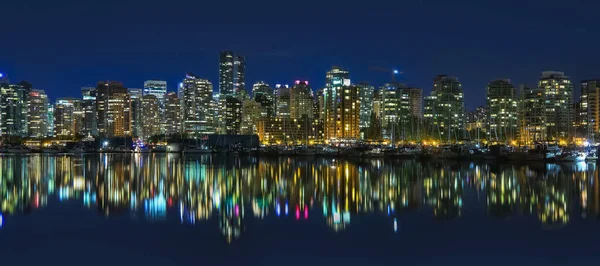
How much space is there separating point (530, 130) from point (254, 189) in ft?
444

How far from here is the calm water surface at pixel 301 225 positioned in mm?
16359

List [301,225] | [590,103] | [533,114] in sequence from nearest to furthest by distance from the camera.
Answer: [301,225] → [533,114] → [590,103]

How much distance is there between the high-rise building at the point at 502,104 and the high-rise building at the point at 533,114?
371 cm

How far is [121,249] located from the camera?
17.2 metres

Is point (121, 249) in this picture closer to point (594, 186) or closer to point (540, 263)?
point (540, 263)

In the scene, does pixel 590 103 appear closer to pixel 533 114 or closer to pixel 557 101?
pixel 557 101

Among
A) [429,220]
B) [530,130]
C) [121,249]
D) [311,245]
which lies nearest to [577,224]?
[429,220]

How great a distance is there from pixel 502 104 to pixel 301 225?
163m

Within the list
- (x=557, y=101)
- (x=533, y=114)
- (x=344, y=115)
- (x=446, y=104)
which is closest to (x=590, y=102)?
(x=557, y=101)

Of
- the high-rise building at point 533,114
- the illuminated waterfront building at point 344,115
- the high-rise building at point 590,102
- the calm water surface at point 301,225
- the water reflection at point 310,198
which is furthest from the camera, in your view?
the illuminated waterfront building at point 344,115

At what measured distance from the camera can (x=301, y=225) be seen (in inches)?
827

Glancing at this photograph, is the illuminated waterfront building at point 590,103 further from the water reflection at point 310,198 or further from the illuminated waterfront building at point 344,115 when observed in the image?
the water reflection at point 310,198

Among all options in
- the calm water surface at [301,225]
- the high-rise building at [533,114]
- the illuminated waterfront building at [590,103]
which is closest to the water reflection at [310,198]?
the calm water surface at [301,225]

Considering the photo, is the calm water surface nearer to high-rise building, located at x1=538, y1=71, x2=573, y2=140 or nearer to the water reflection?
the water reflection
